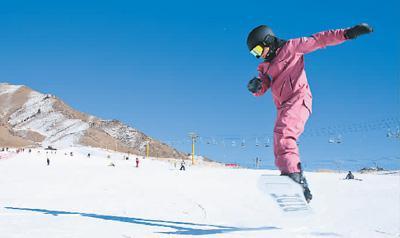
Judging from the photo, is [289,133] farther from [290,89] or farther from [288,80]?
[288,80]

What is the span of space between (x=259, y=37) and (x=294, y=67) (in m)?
0.46

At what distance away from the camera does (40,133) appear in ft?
478

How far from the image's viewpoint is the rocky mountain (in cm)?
13900

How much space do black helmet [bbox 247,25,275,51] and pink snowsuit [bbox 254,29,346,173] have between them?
18cm

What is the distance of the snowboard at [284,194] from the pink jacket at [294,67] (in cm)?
95

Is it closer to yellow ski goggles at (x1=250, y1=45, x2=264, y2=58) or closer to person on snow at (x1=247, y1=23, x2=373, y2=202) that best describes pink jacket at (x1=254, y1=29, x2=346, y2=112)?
person on snow at (x1=247, y1=23, x2=373, y2=202)

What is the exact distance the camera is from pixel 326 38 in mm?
4699

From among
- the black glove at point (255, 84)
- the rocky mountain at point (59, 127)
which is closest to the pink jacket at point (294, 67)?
the black glove at point (255, 84)

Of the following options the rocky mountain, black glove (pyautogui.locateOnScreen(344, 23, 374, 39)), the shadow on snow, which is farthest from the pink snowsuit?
the rocky mountain

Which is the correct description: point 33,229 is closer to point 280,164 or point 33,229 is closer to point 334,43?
point 280,164

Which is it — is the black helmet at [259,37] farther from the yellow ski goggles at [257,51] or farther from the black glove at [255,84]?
the black glove at [255,84]

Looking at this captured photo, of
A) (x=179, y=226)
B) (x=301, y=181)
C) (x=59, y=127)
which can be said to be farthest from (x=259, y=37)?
(x=59, y=127)

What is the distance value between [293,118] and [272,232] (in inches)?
48.4

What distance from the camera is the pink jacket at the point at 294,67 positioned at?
4.66m
